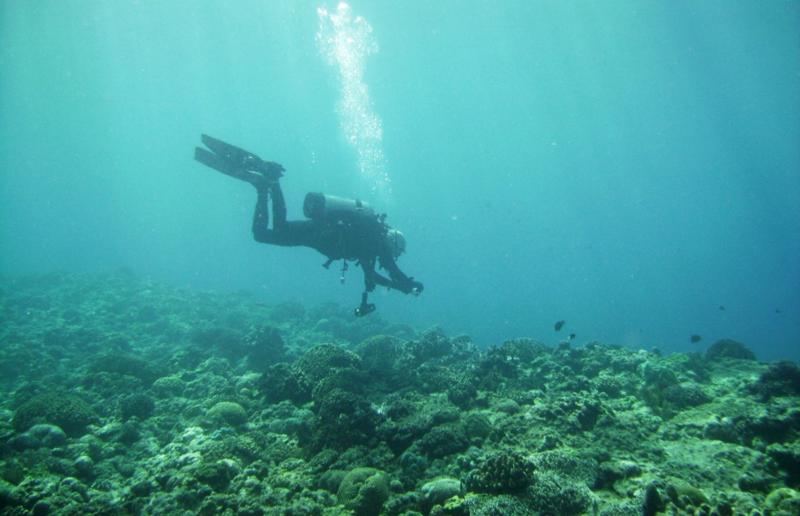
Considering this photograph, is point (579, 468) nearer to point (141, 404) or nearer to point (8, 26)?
point (141, 404)

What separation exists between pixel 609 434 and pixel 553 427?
1.04 m

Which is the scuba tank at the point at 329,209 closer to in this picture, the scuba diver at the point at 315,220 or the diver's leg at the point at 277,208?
the scuba diver at the point at 315,220

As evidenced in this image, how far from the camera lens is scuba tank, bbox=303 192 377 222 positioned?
1175 cm

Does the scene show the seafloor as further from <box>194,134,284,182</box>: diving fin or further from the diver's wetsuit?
<box>194,134,284,182</box>: diving fin

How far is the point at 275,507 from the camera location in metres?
5.73

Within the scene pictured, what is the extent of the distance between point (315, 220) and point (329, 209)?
0.57 metres

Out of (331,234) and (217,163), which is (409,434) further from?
(217,163)

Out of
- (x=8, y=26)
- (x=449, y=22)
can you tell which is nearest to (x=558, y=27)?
(x=449, y=22)

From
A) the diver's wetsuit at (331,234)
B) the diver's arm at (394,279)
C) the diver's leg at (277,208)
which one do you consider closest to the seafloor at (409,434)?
the diver's arm at (394,279)

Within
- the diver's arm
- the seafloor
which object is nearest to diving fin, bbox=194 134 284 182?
the diver's arm

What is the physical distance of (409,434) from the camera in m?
7.89

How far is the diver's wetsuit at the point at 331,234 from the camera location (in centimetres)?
1206

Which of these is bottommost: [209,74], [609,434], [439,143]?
[609,434]

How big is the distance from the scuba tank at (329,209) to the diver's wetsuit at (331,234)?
10 centimetres
